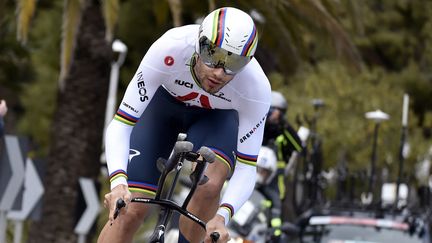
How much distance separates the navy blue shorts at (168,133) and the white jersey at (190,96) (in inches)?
5.0

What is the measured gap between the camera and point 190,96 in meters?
6.77

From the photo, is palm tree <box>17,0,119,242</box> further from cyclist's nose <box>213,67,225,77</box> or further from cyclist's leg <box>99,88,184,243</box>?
cyclist's nose <box>213,67,225,77</box>

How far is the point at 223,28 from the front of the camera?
19.9 feet

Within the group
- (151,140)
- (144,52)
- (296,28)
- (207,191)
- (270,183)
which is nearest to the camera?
(207,191)

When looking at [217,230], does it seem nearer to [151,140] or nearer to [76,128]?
[151,140]

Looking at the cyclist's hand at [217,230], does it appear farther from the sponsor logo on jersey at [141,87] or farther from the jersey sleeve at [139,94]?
the sponsor logo on jersey at [141,87]

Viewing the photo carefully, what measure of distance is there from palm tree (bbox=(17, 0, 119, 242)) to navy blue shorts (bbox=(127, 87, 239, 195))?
7.82 m

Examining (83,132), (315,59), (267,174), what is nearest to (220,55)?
(267,174)

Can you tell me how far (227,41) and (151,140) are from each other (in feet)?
3.05

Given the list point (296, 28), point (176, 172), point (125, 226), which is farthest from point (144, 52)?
point (176, 172)

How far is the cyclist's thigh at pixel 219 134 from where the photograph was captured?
6.79m

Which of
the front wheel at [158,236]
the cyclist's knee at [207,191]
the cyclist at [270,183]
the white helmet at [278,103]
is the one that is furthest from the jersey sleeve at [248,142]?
the cyclist at [270,183]

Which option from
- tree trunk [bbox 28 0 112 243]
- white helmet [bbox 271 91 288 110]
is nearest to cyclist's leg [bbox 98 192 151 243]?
white helmet [bbox 271 91 288 110]

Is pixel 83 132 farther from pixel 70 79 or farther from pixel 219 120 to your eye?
pixel 219 120
